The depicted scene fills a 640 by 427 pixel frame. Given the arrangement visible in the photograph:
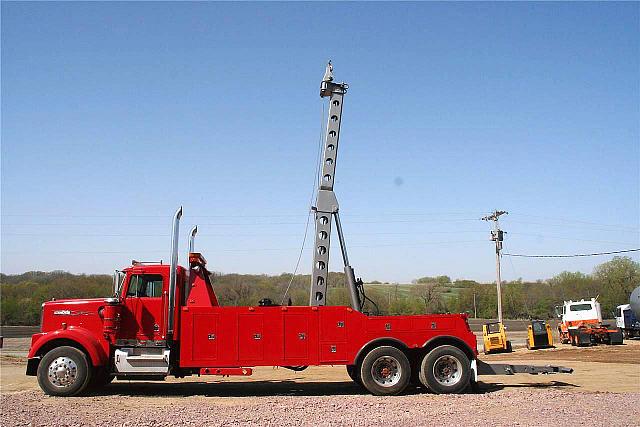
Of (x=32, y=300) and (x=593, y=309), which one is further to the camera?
(x=32, y=300)

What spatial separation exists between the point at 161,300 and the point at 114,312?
1.03 m

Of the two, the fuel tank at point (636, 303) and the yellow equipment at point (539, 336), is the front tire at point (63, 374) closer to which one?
the yellow equipment at point (539, 336)

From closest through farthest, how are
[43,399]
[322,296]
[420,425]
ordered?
[420,425], [43,399], [322,296]

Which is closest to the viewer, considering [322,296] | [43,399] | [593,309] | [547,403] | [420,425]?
[420,425]

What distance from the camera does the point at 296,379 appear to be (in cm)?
1634

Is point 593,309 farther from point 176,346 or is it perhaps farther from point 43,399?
point 43,399

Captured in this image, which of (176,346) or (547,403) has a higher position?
(176,346)

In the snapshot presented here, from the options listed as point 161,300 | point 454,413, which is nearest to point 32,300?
point 161,300

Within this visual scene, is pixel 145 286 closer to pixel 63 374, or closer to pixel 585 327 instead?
pixel 63 374

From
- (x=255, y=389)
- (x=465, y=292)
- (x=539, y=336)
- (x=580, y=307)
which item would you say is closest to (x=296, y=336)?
(x=255, y=389)

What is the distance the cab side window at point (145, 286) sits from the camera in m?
13.1

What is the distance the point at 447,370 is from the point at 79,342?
8.12 meters

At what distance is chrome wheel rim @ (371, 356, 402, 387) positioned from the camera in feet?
41.6

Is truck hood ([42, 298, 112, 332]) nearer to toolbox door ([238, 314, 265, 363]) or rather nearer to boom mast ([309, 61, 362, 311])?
toolbox door ([238, 314, 265, 363])
